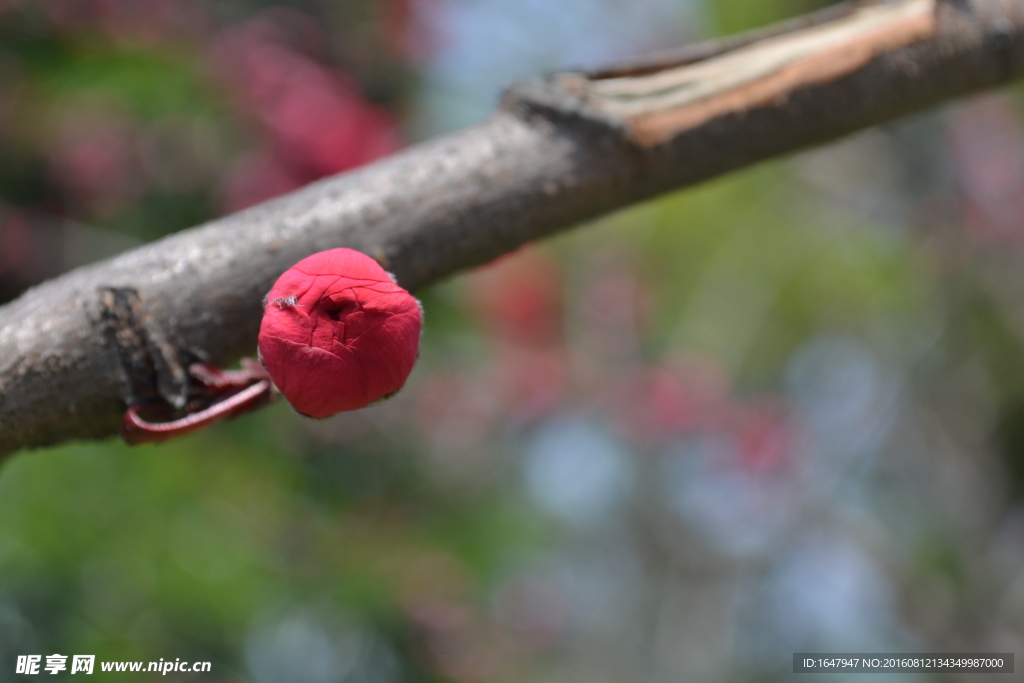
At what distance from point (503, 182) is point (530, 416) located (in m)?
2.40

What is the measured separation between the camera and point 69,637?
107cm

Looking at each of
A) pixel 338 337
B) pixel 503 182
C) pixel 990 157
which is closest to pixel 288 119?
pixel 503 182

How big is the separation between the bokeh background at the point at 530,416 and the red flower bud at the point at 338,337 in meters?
0.55

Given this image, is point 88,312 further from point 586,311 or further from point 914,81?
point 586,311

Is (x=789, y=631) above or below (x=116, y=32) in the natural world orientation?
below

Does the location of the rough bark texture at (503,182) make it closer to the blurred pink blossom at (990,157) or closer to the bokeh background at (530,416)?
the bokeh background at (530,416)

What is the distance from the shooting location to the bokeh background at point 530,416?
128 cm

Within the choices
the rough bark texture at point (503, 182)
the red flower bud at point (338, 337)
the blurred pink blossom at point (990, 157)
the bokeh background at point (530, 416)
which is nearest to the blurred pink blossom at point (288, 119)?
the bokeh background at point (530, 416)

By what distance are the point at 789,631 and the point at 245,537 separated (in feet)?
8.80

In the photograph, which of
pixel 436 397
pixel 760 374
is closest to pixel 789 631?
pixel 760 374

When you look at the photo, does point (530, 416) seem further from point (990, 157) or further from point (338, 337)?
point (338, 337)

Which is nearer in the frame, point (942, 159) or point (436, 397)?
point (436, 397)

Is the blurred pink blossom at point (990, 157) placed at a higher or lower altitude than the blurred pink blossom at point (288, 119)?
lower

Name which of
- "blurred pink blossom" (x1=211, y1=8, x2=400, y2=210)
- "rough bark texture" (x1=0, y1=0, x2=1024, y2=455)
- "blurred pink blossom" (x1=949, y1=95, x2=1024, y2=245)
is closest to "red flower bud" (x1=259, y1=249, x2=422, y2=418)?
"rough bark texture" (x1=0, y1=0, x2=1024, y2=455)
